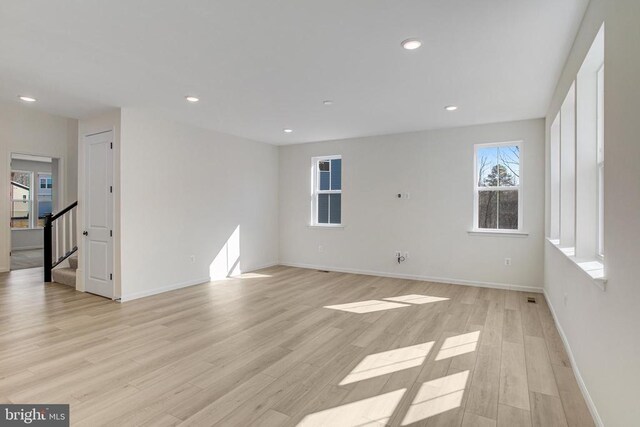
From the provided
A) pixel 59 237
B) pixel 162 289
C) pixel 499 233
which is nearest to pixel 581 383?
pixel 499 233

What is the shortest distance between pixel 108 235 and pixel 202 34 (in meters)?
3.35

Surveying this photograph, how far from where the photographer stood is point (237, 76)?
3.31 m

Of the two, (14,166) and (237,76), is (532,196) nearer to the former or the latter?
(237,76)

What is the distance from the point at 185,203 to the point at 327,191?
2.84m

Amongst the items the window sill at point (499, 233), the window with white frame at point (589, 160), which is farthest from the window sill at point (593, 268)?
the window sill at point (499, 233)

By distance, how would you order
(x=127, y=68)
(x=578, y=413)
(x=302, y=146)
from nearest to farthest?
(x=578, y=413)
(x=127, y=68)
(x=302, y=146)

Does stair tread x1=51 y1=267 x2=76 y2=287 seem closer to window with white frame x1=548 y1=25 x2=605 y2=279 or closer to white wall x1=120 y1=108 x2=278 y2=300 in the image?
white wall x1=120 y1=108 x2=278 y2=300

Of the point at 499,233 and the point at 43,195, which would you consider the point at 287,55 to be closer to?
the point at 499,233

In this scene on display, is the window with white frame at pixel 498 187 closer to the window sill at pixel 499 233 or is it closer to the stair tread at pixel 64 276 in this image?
the window sill at pixel 499 233

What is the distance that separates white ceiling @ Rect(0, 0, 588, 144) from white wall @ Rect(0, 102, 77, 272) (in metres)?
2.53

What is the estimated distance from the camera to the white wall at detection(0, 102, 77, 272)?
5.93 meters

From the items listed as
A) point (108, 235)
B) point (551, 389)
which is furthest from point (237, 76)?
point (551, 389)

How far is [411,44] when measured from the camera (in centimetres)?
262

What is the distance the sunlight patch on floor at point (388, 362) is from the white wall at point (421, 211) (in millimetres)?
2776
